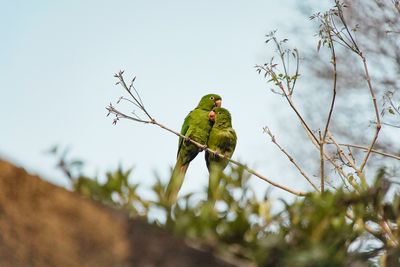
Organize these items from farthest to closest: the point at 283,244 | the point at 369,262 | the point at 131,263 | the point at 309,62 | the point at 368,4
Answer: the point at 309,62
the point at 368,4
the point at 369,262
the point at 283,244
the point at 131,263

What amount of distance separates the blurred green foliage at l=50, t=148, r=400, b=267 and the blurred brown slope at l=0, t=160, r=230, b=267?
11 cm

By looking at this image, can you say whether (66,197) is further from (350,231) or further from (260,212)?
(350,231)

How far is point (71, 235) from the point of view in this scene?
1.55 m

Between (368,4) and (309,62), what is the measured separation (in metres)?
1.12

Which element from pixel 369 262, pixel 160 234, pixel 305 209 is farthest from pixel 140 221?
pixel 369 262

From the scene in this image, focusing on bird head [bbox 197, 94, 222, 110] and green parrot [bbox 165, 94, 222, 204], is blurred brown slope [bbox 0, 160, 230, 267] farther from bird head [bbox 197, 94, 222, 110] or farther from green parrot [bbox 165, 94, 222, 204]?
bird head [bbox 197, 94, 222, 110]

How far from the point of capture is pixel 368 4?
7.22 metres

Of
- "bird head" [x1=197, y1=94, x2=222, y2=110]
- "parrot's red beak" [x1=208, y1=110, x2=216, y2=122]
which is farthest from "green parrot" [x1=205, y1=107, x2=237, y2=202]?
"bird head" [x1=197, y1=94, x2=222, y2=110]

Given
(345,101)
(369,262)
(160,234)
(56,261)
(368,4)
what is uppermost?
(368,4)

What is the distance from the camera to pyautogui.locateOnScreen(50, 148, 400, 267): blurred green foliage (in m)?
1.57

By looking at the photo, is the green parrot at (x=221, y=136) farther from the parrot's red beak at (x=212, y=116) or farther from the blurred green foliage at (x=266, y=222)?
the blurred green foliage at (x=266, y=222)

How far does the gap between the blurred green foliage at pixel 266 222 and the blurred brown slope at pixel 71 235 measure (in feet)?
0.36

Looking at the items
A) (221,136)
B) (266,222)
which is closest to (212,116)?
(221,136)

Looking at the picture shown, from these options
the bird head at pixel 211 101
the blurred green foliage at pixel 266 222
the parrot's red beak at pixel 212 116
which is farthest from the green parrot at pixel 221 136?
the blurred green foliage at pixel 266 222
